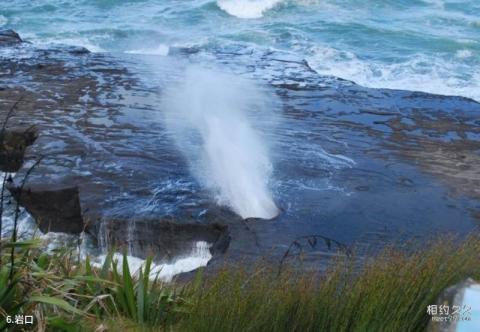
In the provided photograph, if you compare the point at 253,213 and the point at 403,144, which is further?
the point at 403,144

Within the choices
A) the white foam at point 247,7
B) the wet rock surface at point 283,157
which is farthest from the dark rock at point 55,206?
the white foam at point 247,7

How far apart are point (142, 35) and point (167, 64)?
7.30m

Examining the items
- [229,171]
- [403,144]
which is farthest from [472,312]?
[403,144]

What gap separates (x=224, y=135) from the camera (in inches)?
426

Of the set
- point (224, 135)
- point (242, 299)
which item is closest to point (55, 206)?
point (224, 135)

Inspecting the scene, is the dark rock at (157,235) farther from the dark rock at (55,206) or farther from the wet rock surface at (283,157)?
the dark rock at (55,206)

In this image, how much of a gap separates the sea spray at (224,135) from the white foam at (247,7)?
39.7 feet

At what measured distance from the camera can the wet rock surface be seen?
7988 mm

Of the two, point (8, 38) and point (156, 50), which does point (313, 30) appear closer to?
point (156, 50)

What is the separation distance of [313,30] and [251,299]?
20.6 metres

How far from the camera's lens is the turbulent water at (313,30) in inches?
748

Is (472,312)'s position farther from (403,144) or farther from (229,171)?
(403,144)

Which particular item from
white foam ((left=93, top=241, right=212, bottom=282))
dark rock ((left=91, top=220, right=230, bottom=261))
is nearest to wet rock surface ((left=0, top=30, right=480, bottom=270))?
dark rock ((left=91, top=220, right=230, bottom=261))

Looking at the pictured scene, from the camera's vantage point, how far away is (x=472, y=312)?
3.90 m
